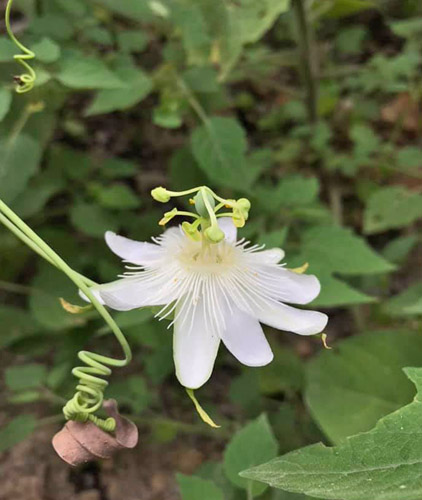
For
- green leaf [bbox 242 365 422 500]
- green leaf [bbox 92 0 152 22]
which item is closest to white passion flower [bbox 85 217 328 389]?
green leaf [bbox 242 365 422 500]

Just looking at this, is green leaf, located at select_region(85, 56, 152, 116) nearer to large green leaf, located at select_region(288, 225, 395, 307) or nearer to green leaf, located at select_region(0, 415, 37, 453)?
large green leaf, located at select_region(288, 225, 395, 307)

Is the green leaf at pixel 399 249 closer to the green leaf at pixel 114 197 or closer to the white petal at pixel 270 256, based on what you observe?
the green leaf at pixel 114 197

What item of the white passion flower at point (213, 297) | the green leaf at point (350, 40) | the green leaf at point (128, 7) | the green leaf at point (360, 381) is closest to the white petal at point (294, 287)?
the white passion flower at point (213, 297)

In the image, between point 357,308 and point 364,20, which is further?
point 364,20

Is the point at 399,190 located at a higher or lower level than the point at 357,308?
higher

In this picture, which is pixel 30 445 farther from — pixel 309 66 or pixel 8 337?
pixel 309 66

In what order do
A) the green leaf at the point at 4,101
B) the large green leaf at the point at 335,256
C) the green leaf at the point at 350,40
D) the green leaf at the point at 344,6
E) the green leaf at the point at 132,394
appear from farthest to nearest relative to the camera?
the green leaf at the point at 350,40 → the green leaf at the point at 344,6 → the green leaf at the point at 132,394 → the large green leaf at the point at 335,256 → the green leaf at the point at 4,101

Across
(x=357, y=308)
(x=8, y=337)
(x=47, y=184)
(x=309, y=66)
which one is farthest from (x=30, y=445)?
(x=309, y=66)

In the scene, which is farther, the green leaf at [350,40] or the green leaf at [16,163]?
the green leaf at [350,40]
